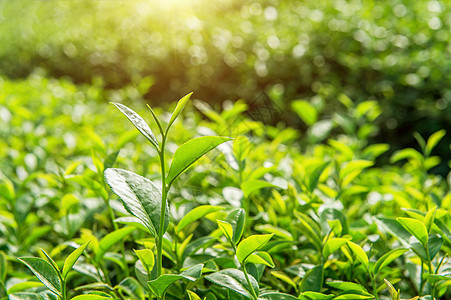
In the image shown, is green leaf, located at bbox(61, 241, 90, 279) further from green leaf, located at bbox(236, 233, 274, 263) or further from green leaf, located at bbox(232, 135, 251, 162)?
green leaf, located at bbox(232, 135, 251, 162)

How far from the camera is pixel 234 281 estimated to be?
0.98m

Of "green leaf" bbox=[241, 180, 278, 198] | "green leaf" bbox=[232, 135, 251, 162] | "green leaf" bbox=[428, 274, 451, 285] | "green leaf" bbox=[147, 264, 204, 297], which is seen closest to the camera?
"green leaf" bbox=[147, 264, 204, 297]

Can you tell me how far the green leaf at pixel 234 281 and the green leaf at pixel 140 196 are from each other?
0.15 m

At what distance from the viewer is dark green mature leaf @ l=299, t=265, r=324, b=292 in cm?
114

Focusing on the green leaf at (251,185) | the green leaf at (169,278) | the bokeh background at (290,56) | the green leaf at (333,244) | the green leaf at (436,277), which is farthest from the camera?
the bokeh background at (290,56)

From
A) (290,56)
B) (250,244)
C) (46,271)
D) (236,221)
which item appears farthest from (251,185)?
(290,56)

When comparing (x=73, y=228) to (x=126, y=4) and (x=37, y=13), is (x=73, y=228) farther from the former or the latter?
(x=37, y=13)

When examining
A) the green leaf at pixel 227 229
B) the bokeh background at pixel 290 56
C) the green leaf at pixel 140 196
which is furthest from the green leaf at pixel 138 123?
the bokeh background at pixel 290 56

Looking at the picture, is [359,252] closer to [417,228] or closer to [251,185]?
[417,228]

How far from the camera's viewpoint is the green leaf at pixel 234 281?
0.96 metres

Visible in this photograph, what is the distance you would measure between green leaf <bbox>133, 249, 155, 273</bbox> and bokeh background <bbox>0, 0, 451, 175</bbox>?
212 centimetres

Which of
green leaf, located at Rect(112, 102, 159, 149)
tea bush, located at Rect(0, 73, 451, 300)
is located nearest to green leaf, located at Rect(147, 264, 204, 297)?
tea bush, located at Rect(0, 73, 451, 300)

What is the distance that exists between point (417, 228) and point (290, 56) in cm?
349

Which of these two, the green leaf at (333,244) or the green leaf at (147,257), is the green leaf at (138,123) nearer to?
the green leaf at (147,257)
